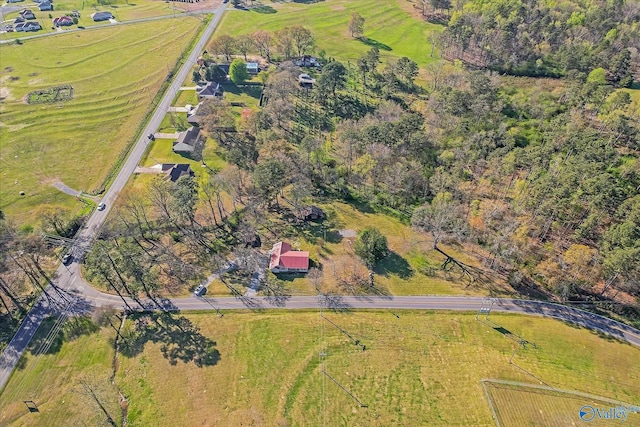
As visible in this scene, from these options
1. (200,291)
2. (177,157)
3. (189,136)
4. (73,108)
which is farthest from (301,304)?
(73,108)

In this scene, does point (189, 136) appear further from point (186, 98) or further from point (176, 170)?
point (186, 98)

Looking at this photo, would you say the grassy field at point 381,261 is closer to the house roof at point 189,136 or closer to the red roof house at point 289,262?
the red roof house at point 289,262

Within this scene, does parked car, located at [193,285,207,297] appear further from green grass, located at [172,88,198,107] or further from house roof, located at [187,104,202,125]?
green grass, located at [172,88,198,107]

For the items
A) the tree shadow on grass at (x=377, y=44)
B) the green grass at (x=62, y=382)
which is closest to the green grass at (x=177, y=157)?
the green grass at (x=62, y=382)

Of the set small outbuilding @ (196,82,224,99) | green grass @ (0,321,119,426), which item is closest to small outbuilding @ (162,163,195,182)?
small outbuilding @ (196,82,224,99)

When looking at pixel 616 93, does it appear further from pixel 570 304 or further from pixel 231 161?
pixel 231 161
